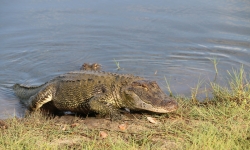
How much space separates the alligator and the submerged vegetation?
0.60 feet

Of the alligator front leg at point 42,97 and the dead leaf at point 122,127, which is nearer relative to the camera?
the dead leaf at point 122,127

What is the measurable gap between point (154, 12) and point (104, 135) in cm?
691

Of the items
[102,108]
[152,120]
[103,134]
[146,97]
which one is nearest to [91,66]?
[102,108]

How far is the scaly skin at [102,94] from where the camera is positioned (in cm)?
635

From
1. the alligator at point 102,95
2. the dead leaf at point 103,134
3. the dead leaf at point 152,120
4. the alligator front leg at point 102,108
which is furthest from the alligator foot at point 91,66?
the dead leaf at point 103,134

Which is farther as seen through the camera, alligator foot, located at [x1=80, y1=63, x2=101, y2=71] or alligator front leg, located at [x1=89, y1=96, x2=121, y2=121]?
alligator foot, located at [x1=80, y1=63, x2=101, y2=71]

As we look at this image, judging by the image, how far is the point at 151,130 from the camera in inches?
217

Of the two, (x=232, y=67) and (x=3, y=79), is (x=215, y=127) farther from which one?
(x=3, y=79)

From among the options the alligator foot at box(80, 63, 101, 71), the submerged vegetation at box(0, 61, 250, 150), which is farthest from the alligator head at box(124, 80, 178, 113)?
the alligator foot at box(80, 63, 101, 71)

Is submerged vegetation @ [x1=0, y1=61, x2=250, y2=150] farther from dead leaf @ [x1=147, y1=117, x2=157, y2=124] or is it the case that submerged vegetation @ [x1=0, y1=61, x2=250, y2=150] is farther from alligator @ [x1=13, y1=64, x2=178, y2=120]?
alligator @ [x1=13, y1=64, x2=178, y2=120]

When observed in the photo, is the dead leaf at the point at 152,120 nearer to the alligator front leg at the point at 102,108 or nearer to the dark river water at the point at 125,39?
the alligator front leg at the point at 102,108

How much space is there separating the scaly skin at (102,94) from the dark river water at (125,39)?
2.20ft

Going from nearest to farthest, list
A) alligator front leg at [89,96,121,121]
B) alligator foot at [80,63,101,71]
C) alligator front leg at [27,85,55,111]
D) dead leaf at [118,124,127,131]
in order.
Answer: dead leaf at [118,124,127,131] < alligator front leg at [89,96,121,121] < alligator front leg at [27,85,55,111] < alligator foot at [80,63,101,71]

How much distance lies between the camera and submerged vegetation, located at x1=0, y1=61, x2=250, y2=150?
5.08 metres
